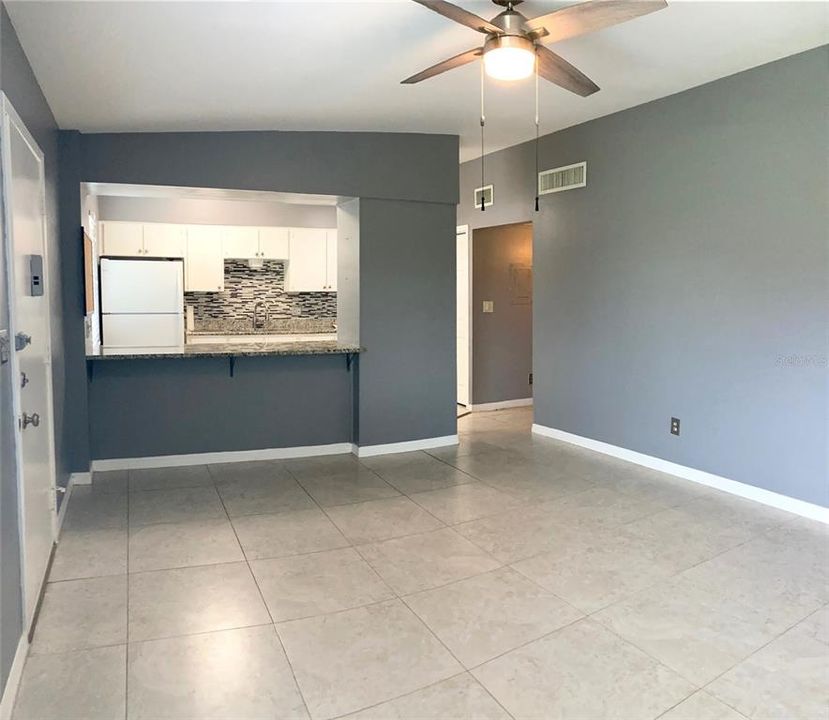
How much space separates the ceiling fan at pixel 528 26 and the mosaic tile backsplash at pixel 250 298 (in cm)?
511

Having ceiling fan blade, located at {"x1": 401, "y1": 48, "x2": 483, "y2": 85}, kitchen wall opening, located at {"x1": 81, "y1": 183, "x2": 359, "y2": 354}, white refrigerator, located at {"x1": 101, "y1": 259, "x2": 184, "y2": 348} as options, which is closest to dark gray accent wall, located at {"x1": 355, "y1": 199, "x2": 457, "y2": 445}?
kitchen wall opening, located at {"x1": 81, "y1": 183, "x2": 359, "y2": 354}

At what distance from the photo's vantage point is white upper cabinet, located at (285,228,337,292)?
7.31m

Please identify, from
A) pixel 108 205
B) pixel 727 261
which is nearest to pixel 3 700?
pixel 727 261

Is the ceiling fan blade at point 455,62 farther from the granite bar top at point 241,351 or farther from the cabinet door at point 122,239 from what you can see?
the cabinet door at point 122,239

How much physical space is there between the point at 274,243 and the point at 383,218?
2598mm

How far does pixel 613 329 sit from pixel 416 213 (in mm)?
1858

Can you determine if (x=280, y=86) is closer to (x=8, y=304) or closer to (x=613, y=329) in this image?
(x=8, y=304)

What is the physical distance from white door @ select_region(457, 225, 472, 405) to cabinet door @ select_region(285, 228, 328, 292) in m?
1.72

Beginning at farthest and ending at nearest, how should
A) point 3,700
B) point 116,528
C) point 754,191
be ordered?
point 754,191 < point 116,528 < point 3,700

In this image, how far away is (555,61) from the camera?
9.00ft

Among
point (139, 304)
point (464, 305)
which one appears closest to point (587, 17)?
point (464, 305)

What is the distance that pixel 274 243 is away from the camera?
7.19 metres

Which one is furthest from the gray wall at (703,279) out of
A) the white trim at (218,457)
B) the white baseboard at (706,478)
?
the white trim at (218,457)

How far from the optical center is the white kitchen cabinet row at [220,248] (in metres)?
6.59
